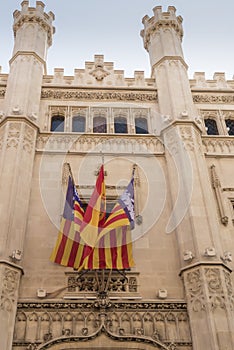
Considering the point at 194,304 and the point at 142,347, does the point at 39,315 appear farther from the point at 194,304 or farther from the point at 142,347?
the point at 194,304

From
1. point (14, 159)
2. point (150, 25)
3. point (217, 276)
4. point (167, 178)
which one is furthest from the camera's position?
point (150, 25)

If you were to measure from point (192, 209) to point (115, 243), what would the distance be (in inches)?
111

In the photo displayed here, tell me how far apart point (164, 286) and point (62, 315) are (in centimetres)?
305

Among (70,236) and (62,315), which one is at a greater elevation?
(70,236)

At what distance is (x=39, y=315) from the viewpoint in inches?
439

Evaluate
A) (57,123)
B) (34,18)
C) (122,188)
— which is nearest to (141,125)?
(57,123)

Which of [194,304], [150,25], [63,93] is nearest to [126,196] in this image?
[194,304]

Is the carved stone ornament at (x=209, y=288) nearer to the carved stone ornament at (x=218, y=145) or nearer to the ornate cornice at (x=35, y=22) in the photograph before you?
the carved stone ornament at (x=218, y=145)

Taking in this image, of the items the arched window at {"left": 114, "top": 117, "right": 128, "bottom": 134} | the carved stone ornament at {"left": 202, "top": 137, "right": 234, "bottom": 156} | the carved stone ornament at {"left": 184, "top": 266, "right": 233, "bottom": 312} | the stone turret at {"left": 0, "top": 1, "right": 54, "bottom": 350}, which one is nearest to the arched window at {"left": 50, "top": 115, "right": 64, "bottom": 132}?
the stone turret at {"left": 0, "top": 1, "right": 54, "bottom": 350}

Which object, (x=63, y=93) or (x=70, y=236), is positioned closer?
(x=70, y=236)

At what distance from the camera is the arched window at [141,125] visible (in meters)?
17.2

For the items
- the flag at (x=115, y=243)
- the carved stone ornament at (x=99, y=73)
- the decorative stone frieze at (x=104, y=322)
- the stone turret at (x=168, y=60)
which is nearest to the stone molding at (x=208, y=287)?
the decorative stone frieze at (x=104, y=322)

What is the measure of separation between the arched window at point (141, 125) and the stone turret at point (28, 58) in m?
4.14

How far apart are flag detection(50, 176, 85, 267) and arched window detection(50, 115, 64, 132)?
4.84 metres
